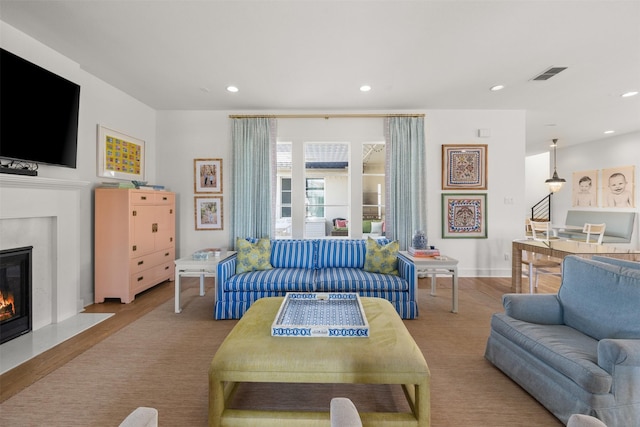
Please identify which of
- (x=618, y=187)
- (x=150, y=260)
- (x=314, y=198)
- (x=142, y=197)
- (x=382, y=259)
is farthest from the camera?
(x=618, y=187)

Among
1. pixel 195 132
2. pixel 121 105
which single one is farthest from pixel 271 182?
pixel 121 105

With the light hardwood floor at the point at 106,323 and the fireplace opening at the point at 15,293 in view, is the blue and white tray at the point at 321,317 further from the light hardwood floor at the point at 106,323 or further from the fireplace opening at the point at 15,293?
the fireplace opening at the point at 15,293

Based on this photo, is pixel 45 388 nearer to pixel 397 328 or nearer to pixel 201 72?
pixel 397 328

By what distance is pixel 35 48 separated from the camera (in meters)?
2.84

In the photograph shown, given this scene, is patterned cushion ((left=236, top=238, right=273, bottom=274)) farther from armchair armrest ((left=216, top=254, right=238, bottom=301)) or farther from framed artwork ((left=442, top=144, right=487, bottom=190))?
framed artwork ((left=442, top=144, right=487, bottom=190))

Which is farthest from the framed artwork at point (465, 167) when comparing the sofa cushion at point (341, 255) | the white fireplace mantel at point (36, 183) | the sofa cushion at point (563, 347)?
the white fireplace mantel at point (36, 183)

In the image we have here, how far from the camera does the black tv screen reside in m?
2.46

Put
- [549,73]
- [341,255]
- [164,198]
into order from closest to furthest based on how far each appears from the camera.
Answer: [549,73]
[341,255]
[164,198]

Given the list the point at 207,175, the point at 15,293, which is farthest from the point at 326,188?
the point at 15,293

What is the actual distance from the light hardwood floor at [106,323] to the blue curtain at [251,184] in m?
1.30

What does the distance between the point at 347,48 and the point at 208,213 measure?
11.2 ft

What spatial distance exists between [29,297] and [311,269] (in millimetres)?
2843

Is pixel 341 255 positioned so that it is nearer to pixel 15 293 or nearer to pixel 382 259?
pixel 382 259

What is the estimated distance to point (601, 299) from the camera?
184 cm
